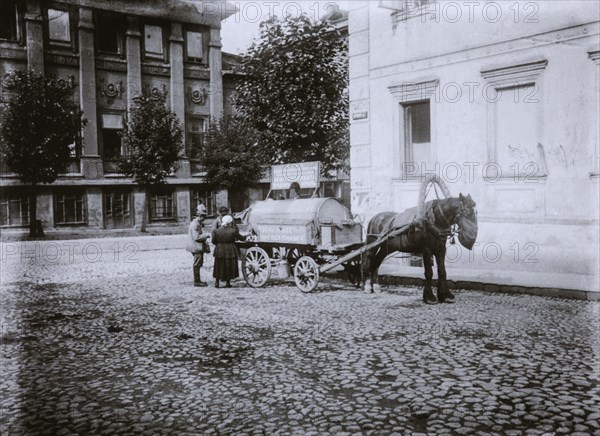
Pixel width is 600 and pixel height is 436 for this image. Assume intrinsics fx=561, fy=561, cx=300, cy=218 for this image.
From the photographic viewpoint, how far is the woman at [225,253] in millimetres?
11469

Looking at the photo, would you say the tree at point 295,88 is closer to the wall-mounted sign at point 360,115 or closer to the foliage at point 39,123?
the wall-mounted sign at point 360,115

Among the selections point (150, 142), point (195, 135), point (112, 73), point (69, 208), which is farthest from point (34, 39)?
point (195, 135)

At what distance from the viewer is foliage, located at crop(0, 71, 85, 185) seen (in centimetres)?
1033

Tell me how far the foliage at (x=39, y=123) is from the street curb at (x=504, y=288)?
7.33 meters

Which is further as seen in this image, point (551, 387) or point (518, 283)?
point (518, 283)

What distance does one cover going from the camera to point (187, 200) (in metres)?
14.5

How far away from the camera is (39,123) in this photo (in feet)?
38.5

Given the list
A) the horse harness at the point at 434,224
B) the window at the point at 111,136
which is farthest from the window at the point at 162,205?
the horse harness at the point at 434,224

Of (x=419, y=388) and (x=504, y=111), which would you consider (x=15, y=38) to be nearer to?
(x=419, y=388)

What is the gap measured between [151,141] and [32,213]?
325 centimetres

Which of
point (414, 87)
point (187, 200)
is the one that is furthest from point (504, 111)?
point (187, 200)

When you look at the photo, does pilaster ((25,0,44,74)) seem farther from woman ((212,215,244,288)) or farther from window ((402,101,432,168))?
window ((402,101,432,168))

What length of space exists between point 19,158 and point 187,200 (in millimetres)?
5185

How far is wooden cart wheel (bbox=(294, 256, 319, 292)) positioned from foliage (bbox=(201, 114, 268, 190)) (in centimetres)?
853
